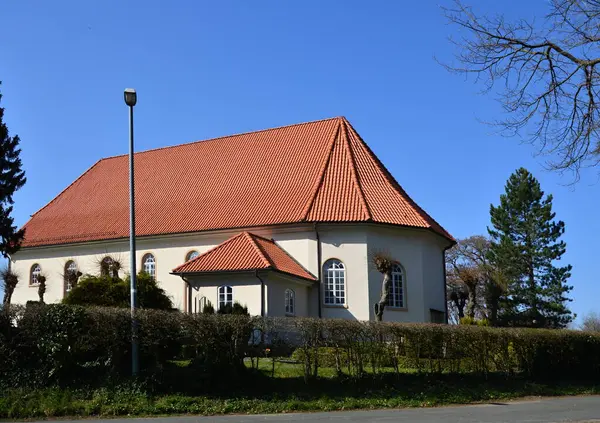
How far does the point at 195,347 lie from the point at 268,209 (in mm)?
14285

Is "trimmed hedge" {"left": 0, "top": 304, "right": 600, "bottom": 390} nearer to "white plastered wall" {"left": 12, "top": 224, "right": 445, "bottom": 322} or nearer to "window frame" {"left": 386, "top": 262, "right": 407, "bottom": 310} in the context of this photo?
"white plastered wall" {"left": 12, "top": 224, "right": 445, "bottom": 322}

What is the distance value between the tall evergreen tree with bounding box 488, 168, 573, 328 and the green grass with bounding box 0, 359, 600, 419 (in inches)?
1366

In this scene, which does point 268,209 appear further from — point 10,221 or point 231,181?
point 10,221

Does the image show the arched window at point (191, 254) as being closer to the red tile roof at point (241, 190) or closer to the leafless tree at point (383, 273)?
the red tile roof at point (241, 190)

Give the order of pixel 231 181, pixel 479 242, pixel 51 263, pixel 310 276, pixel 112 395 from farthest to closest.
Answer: pixel 479 242, pixel 51 263, pixel 231 181, pixel 310 276, pixel 112 395

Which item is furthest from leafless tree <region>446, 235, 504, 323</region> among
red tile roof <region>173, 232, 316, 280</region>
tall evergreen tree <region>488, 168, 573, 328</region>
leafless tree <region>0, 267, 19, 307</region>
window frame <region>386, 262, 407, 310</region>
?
leafless tree <region>0, 267, 19, 307</region>

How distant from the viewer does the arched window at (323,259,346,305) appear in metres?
29.0

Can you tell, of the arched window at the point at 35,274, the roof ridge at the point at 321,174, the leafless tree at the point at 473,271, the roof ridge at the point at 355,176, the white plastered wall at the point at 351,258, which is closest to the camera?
the white plastered wall at the point at 351,258

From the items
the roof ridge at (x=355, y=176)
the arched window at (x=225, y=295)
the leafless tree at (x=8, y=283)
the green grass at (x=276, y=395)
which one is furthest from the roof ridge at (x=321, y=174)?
the leafless tree at (x=8, y=283)

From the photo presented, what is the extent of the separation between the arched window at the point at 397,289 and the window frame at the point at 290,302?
4.45 metres

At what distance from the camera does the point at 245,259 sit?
2681 centimetres

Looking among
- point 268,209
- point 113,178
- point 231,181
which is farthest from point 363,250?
point 113,178

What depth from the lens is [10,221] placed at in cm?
2823

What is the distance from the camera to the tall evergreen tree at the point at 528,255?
5256cm
